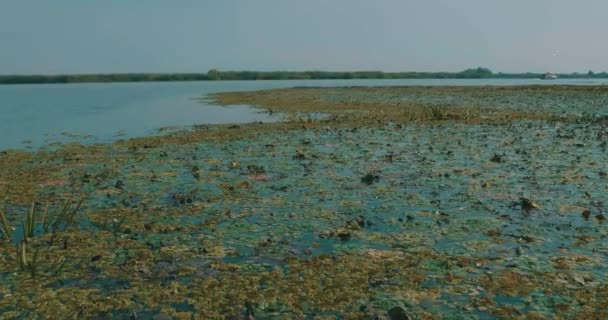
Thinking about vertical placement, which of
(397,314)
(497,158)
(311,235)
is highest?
(497,158)

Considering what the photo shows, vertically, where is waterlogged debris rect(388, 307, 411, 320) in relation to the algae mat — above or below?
above

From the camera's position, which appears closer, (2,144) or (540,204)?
(540,204)

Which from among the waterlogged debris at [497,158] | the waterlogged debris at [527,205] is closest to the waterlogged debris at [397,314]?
the waterlogged debris at [527,205]

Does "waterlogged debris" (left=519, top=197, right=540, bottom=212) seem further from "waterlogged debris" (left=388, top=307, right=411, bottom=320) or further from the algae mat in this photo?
"waterlogged debris" (left=388, top=307, right=411, bottom=320)

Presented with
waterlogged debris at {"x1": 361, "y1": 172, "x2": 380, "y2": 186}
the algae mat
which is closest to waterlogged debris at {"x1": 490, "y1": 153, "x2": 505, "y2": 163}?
the algae mat

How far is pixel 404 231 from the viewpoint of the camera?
35.3ft

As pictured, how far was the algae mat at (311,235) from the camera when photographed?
755 centimetres

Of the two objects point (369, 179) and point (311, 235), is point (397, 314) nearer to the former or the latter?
point (311, 235)

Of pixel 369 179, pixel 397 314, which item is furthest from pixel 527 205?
pixel 397 314

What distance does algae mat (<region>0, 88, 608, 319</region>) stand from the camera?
7551 mm

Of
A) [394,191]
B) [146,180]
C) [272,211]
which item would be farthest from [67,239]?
[394,191]

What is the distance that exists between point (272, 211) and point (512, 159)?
1048 cm

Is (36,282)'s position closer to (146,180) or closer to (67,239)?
(67,239)

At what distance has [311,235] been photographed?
10680mm
